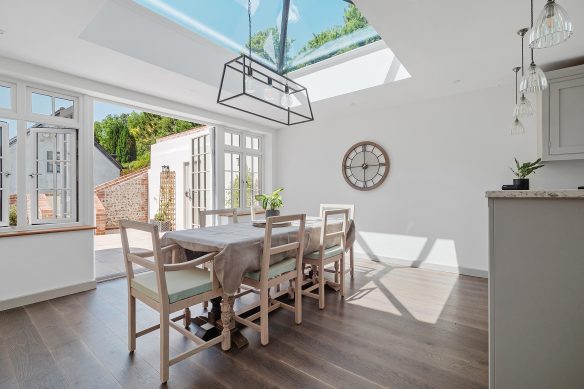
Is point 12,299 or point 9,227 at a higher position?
point 9,227

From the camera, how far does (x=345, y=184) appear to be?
476cm

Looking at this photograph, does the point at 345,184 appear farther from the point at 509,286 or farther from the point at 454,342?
the point at 509,286

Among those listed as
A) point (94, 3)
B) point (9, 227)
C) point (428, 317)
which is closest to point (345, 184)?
point (428, 317)

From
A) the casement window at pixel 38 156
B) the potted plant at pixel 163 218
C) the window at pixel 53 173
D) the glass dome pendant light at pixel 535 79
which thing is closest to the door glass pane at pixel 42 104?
the casement window at pixel 38 156

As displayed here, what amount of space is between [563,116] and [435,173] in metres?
1.41

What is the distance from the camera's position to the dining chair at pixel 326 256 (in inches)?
107

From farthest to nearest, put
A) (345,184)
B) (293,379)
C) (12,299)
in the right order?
(345,184) < (12,299) < (293,379)

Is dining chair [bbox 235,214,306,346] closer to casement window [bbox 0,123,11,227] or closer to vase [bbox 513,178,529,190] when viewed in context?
vase [bbox 513,178,529,190]

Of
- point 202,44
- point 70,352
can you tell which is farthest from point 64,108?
point 70,352

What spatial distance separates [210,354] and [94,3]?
2.55 metres

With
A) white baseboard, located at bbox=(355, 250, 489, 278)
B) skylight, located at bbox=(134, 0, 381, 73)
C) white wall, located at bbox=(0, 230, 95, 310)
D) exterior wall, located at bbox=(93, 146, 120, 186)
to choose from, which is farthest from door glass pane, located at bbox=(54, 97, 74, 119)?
exterior wall, located at bbox=(93, 146, 120, 186)

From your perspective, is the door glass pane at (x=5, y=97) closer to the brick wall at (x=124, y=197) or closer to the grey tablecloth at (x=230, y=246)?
the grey tablecloth at (x=230, y=246)

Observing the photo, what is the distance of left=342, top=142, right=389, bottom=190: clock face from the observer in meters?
4.38

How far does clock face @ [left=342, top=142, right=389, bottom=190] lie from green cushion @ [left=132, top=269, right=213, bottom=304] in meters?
3.13
